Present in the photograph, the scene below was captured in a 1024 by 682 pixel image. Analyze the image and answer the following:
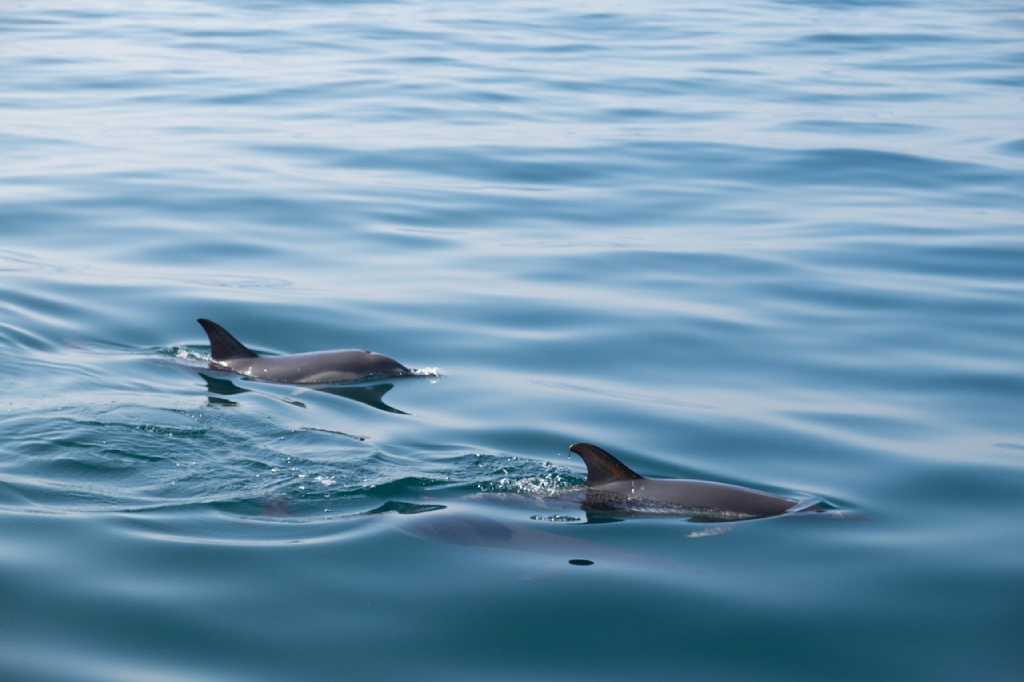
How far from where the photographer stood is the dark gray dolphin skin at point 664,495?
8.30 m

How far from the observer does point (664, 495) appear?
8477mm

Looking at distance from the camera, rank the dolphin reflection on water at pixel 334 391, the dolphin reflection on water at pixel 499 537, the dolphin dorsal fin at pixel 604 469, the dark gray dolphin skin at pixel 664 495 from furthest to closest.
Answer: the dolphin reflection on water at pixel 334 391 → the dolphin dorsal fin at pixel 604 469 → the dark gray dolphin skin at pixel 664 495 → the dolphin reflection on water at pixel 499 537

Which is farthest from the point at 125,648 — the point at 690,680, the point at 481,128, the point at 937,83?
the point at 937,83

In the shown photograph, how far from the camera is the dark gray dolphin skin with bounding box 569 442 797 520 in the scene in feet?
27.2

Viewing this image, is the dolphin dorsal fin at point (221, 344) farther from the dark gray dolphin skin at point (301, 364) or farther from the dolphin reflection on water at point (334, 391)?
the dolphin reflection on water at point (334, 391)

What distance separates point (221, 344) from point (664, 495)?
4.74 m

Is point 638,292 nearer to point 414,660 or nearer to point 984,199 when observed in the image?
point 984,199

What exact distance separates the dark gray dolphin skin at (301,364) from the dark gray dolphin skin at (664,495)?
10.9 feet

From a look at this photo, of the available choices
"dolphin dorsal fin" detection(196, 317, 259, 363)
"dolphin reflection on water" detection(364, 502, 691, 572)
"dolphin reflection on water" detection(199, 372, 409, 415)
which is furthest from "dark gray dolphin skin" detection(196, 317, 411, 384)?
"dolphin reflection on water" detection(364, 502, 691, 572)

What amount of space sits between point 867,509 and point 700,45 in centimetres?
2397

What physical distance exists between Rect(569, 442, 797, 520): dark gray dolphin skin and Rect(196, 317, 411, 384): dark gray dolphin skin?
331cm

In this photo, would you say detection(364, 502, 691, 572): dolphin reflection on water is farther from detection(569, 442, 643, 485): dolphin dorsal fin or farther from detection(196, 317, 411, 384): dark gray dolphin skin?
detection(196, 317, 411, 384): dark gray dolphin skin

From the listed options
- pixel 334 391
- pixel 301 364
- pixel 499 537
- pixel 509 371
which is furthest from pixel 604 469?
pixel 301 364

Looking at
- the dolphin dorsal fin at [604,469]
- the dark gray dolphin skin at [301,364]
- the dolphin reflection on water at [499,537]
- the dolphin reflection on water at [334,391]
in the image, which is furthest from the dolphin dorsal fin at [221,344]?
the dolphin dorsal fin at [604,469]
